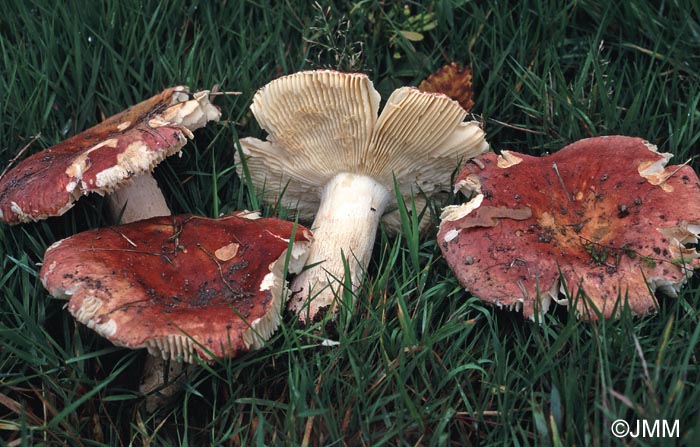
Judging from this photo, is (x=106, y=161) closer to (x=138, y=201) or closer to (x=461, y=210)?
(x=138, y=201)

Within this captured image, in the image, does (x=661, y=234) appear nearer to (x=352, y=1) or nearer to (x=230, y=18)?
(x=352, y=1)

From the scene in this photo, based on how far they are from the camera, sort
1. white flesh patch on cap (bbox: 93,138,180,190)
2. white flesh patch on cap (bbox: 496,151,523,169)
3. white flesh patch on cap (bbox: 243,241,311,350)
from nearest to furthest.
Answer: white flesh patch on cap (bbox: 243,241,311,350) → white flesh patch on cap (bbox: 93,138,180,190) → white flesh patch on cap (bbox: 496,151,523,169)

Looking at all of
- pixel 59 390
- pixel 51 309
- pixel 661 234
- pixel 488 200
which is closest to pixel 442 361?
pixel 488 200

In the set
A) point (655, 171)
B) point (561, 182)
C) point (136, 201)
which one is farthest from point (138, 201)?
point (655, 171)

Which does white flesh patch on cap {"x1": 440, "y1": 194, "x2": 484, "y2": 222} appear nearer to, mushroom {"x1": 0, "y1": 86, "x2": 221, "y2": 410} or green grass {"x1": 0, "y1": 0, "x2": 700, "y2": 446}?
green grass {"x1": 0, "y1": 0, "x2": 700, "y2": 446}

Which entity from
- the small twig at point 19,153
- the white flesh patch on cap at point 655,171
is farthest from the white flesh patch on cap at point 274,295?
the white flesh patch on cap at point 655,171

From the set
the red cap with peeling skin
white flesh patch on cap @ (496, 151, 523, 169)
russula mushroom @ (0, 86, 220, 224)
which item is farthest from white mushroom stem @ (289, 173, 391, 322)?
russula mushroom @ (0, 86, 220, 224)

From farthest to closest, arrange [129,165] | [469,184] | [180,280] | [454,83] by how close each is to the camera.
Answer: [454,83] → [469,184] → [180,280] → [129,165]
